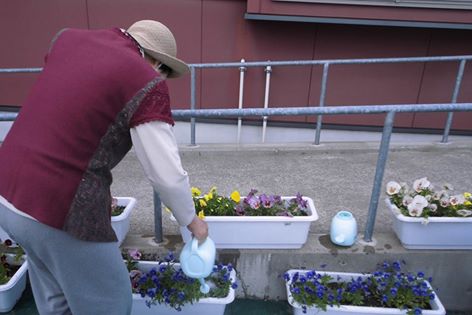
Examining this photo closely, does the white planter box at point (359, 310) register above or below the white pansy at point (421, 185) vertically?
below

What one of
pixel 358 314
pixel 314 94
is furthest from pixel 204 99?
pixel 358 314

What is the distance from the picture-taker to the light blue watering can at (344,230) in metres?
2.16

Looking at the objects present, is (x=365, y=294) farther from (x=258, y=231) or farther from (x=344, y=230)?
(x=258, y=231)

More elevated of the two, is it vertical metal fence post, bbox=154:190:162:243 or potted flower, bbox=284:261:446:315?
vertical metal fence post, bbox=154:190:162:243

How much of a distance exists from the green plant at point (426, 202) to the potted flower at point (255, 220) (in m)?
0.51

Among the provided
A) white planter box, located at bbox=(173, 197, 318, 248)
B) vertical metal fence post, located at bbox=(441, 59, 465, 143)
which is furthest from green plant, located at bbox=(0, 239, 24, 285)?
vertical metal fence post, located at bbox=(441, 59, 465, 143)

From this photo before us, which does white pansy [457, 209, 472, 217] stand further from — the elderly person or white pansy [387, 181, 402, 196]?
the elderly person

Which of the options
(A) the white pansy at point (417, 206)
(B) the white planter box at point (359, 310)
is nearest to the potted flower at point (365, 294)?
(B) the white planter box at point (359, 310)

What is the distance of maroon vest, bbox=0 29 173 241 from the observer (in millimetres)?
1143

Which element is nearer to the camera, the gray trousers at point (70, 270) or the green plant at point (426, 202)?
the gray trousers at point (70, 270)

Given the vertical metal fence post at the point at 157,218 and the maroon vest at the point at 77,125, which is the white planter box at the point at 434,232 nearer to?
the vertical metal fence post at the point at 157,218

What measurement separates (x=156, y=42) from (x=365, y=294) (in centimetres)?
160

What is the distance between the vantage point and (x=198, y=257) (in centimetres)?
158

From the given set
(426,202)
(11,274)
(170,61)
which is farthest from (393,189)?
(11,274)
